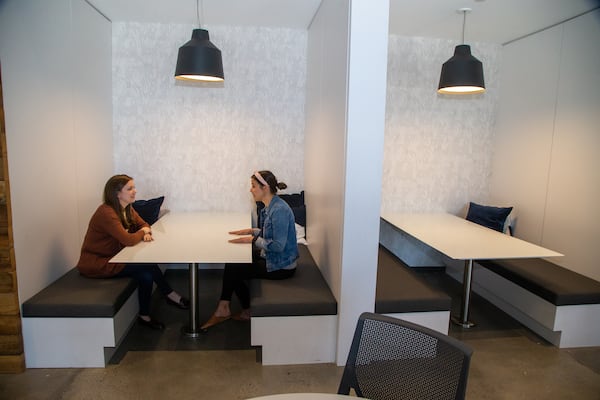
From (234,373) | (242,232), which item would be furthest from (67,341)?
(242,232)

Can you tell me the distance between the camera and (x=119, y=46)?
13.2ft

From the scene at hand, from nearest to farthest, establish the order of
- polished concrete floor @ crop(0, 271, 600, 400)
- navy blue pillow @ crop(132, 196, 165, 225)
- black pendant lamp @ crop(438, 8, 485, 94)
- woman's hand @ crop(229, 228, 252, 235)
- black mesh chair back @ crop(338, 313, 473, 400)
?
1. black mesh chair back @ crop(338, 313, 473, 400)
2. polished concrete floor @ crop(0, 271, 600, 400)
3. woman's hand @ crop(229, 228, 252, 235)
4. black pendant lamp @ crop(438, 8, 485, 94)
5. navy blue pillow @ crop(132, 196, 165, 225)

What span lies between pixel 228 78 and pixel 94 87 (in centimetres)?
122

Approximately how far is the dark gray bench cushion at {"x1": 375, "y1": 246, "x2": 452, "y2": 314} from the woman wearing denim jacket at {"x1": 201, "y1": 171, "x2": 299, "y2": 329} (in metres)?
0.67

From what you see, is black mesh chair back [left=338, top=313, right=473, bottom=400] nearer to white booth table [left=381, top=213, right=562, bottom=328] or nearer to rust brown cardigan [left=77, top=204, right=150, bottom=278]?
white booth table [left=381, top=213, right=562, bottom=328]

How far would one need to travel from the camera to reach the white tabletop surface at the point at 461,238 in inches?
115

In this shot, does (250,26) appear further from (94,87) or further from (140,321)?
(140,321)

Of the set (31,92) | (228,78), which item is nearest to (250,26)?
(228,78)

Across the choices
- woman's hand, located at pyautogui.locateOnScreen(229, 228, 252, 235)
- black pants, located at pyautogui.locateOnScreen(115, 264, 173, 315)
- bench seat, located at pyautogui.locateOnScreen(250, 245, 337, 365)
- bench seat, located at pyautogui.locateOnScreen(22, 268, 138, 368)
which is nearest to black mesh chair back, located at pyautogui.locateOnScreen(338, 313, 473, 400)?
bench seat, located at pyautogui.locateOnScreen(250, 245, 337, 365)

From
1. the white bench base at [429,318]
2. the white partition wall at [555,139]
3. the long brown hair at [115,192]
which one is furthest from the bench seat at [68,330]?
the white partition wall at [555,139]

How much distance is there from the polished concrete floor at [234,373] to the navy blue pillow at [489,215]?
117cm

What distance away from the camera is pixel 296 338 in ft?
8.66

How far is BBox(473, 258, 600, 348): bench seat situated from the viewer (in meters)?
2.96

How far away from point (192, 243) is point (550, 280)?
2.69m
